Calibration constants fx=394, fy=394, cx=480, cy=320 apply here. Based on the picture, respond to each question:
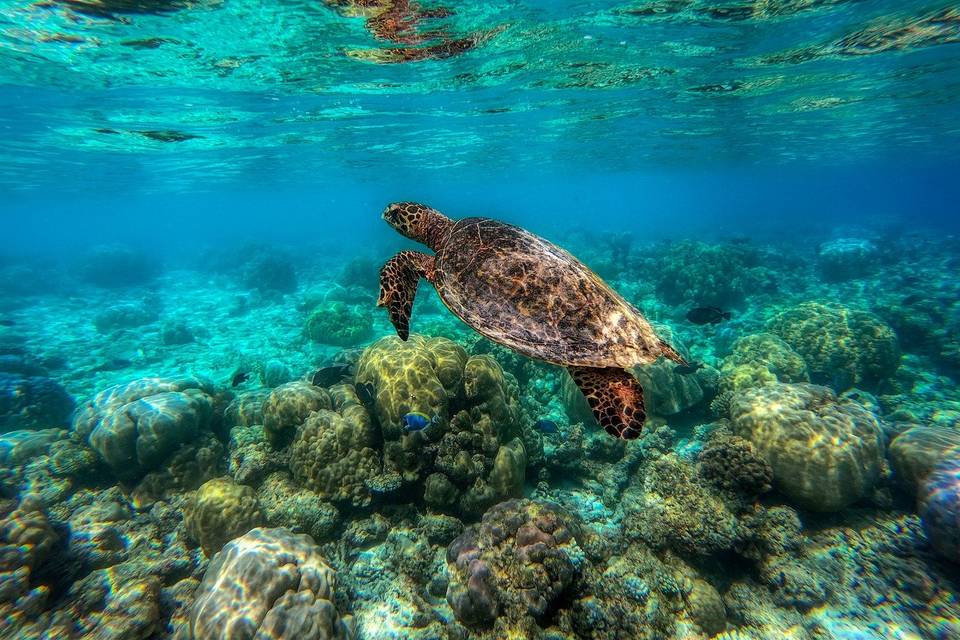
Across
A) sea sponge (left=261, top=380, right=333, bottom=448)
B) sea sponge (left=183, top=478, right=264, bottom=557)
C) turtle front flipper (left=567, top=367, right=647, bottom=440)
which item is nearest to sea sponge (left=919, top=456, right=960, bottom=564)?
turtle front flipper (left=567, top=367, right=647, bottom=440)

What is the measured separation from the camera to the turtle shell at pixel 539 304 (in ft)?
16.1

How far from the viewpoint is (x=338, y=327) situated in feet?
55.6

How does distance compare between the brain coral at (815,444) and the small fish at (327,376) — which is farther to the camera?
the small fish at (327,376)

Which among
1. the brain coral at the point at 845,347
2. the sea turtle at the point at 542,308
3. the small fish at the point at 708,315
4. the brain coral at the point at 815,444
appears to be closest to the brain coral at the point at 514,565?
the sea turtle at the point at 542,308

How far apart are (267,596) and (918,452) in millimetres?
9718

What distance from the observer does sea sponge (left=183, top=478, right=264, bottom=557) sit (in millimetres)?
6246

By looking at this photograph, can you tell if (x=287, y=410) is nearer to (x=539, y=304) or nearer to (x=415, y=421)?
(x=415, y=421)

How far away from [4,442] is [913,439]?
16.6 m

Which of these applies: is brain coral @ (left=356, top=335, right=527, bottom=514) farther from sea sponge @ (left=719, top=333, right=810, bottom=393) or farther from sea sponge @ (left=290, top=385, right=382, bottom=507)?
sea sponge @ (left=719, top=333, right=810, bottom=393)

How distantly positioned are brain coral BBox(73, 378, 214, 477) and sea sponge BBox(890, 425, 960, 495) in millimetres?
12969

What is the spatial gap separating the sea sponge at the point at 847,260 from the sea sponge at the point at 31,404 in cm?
3583

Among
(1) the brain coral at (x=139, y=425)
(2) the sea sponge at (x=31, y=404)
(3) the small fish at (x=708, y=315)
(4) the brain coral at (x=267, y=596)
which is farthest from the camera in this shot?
(2) the sea sponge at (x=31, y=404)

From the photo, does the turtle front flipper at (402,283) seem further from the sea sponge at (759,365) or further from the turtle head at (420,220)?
the sea sponge at (759,365)

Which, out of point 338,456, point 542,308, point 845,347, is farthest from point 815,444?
point 338,456
